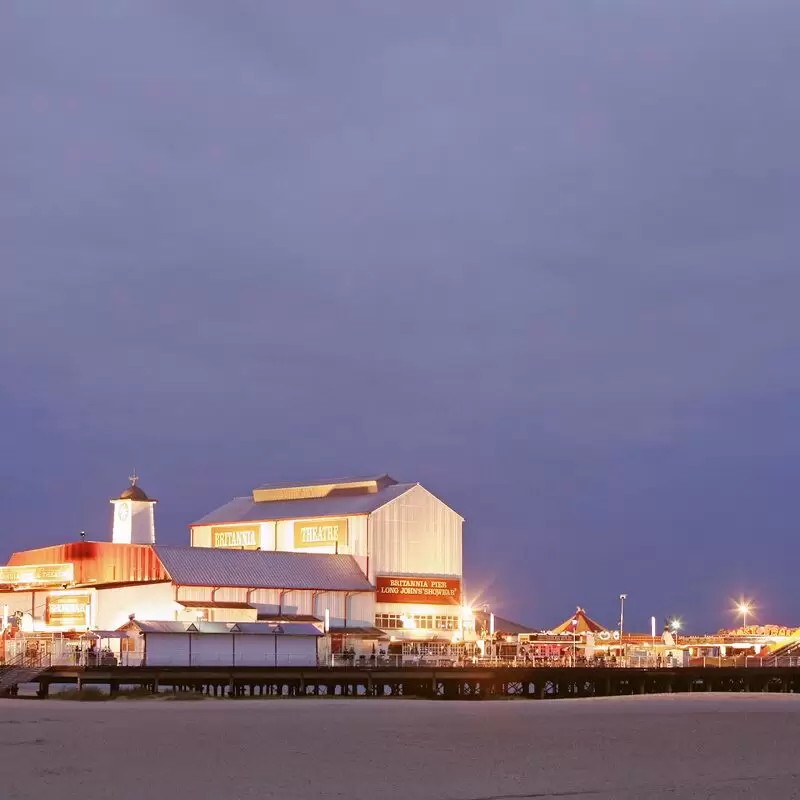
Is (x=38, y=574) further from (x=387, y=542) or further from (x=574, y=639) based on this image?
(x=574, y=639)

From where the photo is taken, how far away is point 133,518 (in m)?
83.4

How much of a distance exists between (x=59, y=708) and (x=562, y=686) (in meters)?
33.3

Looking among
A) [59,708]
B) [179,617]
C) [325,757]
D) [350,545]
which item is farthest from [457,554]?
[325,757]

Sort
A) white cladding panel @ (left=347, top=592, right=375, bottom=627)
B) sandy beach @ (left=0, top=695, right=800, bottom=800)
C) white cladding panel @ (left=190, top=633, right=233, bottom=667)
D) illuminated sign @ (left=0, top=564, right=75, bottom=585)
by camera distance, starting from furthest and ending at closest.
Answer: white cladding panel @ (left=347, top=592, right=375, bottom=627) < illuminated sign @ (left=0, top=564, right=75, bottom=585) < white cladding panel @ (left=190, top=633, right=233, bottom=667) < sandy beach @ (left=0, top=695, right=800, bottom=800)

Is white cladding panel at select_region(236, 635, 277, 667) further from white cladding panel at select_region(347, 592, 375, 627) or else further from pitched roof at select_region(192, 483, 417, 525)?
pitched roof at select_region(192, 483, 417, 525)

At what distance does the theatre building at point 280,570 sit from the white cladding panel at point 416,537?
6 centimetres

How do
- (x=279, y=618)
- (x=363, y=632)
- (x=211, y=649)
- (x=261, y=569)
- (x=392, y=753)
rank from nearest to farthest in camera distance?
1. (x=392, y=753)
2. (x=211, y=649)
3. (x=279, y=618)
4. (x=261, y=569)
5. (x=363, y=632)

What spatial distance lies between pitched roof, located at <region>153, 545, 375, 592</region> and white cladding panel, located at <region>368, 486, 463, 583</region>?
2.24m

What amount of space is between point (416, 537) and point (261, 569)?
38.3 feet

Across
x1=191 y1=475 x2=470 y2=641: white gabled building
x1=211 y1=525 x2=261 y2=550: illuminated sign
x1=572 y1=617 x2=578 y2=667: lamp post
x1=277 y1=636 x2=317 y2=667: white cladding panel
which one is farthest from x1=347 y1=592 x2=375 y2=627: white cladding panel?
x1=572 y1=617 x2=578 y2=667: lamp post

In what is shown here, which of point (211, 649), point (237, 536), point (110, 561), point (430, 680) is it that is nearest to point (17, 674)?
point (211, 649)

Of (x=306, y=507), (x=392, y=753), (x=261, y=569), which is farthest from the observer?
(x=306, y=507)

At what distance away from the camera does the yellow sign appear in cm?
8425

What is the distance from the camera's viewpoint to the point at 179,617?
235 ft
